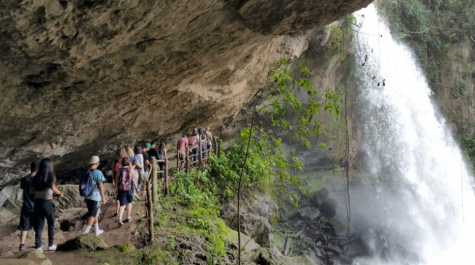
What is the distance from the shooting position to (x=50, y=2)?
12.2 feet

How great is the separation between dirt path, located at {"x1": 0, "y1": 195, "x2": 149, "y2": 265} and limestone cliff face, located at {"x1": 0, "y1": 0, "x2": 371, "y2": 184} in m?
1.83

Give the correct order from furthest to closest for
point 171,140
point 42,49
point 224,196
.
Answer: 1. point 171,140
2. point 224,196
3. point 42,49

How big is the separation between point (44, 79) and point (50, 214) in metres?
2.01

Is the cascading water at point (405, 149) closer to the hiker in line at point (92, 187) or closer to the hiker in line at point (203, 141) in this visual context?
the hiker in line at point (203, 141)

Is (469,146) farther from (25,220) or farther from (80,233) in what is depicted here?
(25,220)

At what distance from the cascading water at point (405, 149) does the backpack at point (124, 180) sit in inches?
568

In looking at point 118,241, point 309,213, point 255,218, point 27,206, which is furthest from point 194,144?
point 309,213

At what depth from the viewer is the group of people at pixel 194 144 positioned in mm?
8664

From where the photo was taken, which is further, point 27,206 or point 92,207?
point 92,207

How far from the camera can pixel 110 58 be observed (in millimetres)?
5355

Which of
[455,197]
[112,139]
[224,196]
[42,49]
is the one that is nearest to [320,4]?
[42,49]

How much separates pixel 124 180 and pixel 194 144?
11.7 feet

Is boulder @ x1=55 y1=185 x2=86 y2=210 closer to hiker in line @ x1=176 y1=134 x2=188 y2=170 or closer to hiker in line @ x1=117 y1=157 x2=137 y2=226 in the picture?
hiker in line @ x1=117 y1=157 x2=137 y2=226

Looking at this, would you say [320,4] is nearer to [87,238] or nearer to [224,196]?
[87,238]
